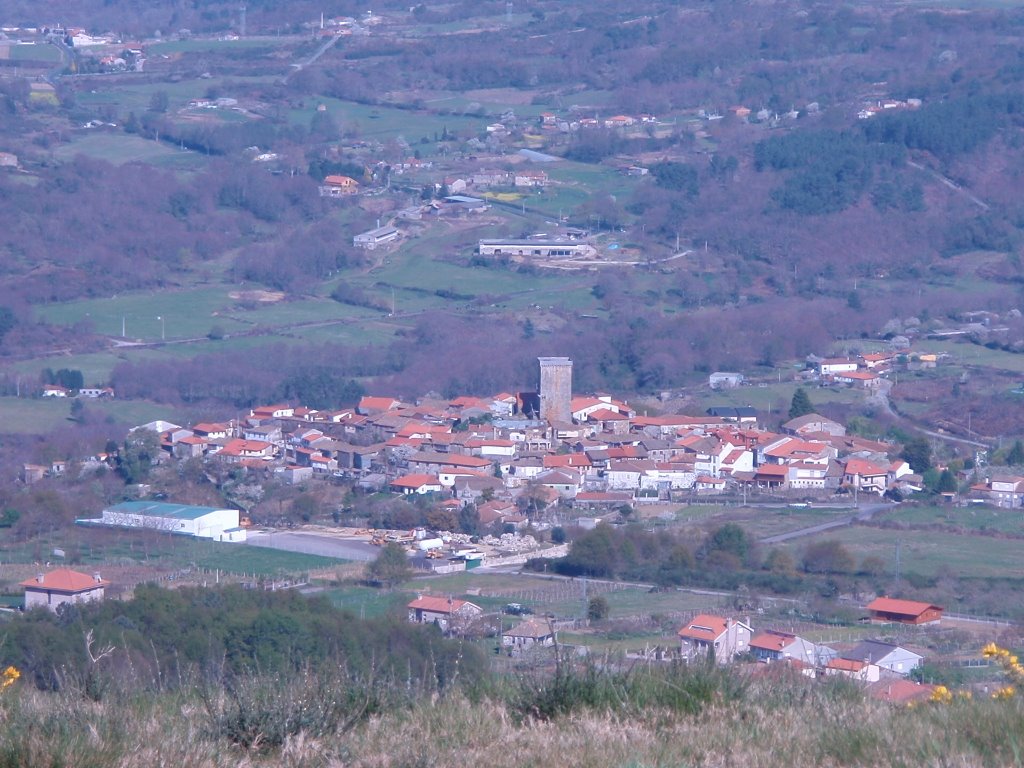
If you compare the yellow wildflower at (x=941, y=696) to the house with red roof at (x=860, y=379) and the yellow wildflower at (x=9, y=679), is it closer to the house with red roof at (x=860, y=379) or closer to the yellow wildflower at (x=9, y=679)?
the yellow wildflower at (x=9, y=679)

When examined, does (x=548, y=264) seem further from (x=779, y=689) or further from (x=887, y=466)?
(x=779, y=689)

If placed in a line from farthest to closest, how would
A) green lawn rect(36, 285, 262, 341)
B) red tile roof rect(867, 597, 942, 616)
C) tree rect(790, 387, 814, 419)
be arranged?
green lawn rect(36, 285, 262, 341)
tree rect(790, 387, 814, 419)
red tile roof rect(867, 597, 942, 616)

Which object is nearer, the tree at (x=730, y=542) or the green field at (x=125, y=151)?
the tree at (x=730, y=542)

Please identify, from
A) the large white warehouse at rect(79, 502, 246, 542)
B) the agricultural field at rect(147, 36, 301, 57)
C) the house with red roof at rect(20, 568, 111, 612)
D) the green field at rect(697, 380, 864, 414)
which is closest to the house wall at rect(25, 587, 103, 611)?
the house with red roof at rect(20, 568, 111, 612)

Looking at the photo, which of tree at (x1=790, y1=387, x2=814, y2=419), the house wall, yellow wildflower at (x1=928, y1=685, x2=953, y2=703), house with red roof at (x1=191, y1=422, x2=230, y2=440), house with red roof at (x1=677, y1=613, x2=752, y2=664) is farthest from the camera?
tree at (x1=790, y1=387, x2=814, y2=419)

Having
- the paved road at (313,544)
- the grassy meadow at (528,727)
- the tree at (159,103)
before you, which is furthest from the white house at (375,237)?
the grassy meadow at (528,727)

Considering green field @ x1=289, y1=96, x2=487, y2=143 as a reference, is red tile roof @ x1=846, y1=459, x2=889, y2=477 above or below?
below

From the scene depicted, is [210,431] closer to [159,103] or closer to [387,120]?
[159,103]

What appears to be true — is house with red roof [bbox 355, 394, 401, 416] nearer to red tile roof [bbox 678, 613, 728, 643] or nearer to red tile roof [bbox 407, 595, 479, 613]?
red tile roof [bbox 407, 595, 479, 613]
